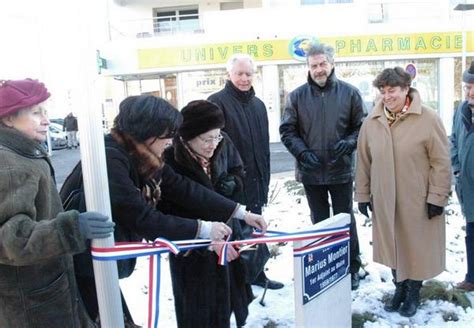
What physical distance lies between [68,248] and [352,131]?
2.79 metres

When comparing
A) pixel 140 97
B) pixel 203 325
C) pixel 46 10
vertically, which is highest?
pixel 46 10

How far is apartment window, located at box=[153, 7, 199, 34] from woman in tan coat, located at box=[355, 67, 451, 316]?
17521 mm

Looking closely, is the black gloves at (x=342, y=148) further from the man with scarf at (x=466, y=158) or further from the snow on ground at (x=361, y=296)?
the man with scarf at (x=466, y=158)

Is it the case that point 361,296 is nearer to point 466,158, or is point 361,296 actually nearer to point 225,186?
point 466,158

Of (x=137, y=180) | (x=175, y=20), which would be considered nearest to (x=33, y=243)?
(x=137, y=180)

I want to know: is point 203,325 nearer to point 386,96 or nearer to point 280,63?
point 386,96

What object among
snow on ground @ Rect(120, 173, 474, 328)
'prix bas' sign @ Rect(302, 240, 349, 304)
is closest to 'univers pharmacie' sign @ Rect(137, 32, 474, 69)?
snow on ground @ Rect(120, 173, 474, 328)

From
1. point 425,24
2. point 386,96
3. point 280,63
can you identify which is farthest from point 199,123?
point 425,24

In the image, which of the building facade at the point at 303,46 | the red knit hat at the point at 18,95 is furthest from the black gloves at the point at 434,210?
the building facade at the point at 303,46

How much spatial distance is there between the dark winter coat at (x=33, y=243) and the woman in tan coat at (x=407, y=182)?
2.10m

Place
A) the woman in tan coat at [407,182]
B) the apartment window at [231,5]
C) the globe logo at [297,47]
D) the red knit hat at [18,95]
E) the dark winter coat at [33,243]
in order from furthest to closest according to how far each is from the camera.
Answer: the apartment window at [231,5]
the globe logo at [297,47]
the woman in tan coat at [407,182]
the red knit hat at [18,95]
the dark winter coat at [33,243]

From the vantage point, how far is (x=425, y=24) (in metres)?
17.6

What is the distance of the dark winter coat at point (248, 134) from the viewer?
3.87 metres

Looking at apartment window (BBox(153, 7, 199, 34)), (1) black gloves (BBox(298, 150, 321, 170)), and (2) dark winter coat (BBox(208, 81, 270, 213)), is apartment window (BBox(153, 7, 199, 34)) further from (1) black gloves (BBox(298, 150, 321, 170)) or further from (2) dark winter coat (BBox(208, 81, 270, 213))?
(1) black gloves (BBox(298, 150, 321, 170))
